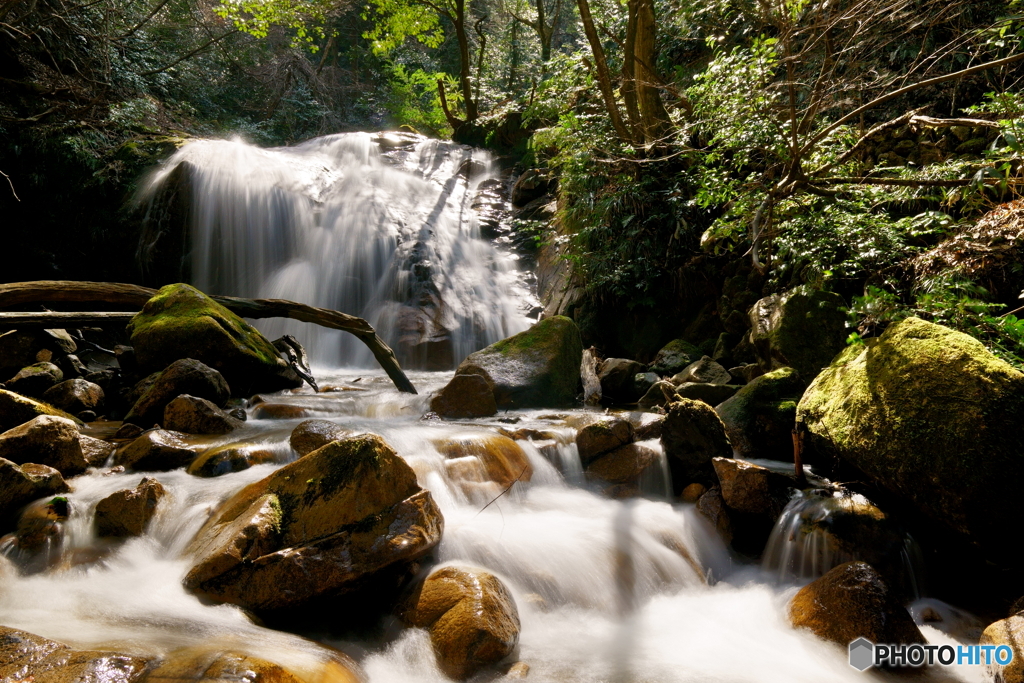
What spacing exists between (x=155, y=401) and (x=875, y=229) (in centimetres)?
749

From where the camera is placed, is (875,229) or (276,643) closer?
(276,643)

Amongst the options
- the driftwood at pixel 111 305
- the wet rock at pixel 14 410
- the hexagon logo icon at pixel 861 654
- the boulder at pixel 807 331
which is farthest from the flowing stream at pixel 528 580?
the boulder at pixel 807 331

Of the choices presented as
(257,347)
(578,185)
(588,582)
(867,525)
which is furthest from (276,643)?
(578,185)

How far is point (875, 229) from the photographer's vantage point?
5516 mm

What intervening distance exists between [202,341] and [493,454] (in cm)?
435

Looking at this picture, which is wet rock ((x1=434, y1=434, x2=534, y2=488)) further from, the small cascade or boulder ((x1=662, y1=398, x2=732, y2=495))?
the small cascade

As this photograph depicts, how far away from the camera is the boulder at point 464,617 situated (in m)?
2.75

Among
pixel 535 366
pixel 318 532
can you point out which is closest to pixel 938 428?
pixel 318 532

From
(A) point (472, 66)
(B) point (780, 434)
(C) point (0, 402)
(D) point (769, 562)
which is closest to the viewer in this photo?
(D) point (769, 562)

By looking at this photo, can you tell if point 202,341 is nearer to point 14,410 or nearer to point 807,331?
point 14,410

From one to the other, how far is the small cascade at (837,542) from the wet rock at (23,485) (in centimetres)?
491

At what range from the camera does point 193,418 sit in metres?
5.34

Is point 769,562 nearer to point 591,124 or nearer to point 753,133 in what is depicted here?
point 753,133

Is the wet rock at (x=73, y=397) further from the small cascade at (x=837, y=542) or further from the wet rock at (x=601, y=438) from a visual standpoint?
the small cascade at (x=837, y=542)
